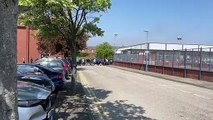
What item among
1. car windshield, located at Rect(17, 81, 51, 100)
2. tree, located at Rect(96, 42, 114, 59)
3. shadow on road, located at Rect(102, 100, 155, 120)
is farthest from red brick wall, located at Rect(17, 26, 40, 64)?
tree, located at Rect(96, 42, 114, 59)

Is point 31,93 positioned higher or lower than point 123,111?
higher

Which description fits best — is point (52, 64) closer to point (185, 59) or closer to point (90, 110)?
point (90, 110)

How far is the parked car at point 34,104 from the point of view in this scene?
7.18m

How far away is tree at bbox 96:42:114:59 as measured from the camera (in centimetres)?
12244

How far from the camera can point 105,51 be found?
123250 millimetres

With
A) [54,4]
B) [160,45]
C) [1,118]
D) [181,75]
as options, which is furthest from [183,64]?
[160,45]

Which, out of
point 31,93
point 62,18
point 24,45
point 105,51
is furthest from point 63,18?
point 105,51

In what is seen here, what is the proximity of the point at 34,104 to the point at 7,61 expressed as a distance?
112 inches

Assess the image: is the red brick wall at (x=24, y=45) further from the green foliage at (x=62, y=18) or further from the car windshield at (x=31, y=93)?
the car windshield at (x=31, y=93)

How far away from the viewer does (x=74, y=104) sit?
1481 centimetres

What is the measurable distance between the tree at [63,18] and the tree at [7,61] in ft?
38.2

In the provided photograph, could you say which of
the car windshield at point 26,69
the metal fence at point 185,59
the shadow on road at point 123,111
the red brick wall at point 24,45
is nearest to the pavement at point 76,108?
the shadow on road at point 123,111

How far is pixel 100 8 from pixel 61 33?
2.66m

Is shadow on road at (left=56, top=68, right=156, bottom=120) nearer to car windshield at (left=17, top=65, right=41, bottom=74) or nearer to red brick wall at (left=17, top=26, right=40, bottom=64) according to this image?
car windshield at (left=17, top=65, right=41, bottom=74)
